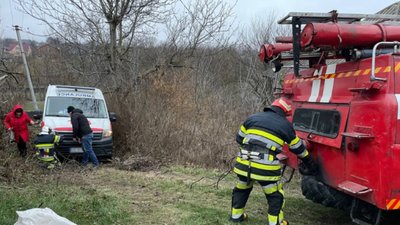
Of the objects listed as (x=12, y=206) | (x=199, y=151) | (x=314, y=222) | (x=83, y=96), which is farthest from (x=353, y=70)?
(x=83, y=96)

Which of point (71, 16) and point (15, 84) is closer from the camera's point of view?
point (15, 84)

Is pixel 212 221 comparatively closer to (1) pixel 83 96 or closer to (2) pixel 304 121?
(2) pixel 304 121

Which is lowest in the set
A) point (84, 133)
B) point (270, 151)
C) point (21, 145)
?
point (21, 145)

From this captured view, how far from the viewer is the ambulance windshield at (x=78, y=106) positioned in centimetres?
1125

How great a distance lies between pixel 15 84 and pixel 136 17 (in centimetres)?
554

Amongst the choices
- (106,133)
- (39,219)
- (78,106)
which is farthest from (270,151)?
(78,106)

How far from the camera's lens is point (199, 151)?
10727mm

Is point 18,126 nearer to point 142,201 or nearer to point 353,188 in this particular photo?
point 142,201

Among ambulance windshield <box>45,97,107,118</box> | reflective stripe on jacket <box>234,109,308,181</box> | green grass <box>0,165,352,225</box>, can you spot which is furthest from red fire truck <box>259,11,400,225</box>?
ambulance windshield <box>45,97,107,118</box>

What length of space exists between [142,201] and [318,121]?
2.95 meters

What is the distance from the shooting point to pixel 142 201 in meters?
6.21

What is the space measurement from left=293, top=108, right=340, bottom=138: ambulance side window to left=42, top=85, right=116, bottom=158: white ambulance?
660cm

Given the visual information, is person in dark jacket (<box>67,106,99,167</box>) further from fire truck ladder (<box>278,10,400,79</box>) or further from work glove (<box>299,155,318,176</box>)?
fire truck ladder (<box>278,10,400,79</box>)

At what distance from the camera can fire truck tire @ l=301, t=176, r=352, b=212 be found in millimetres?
4715
